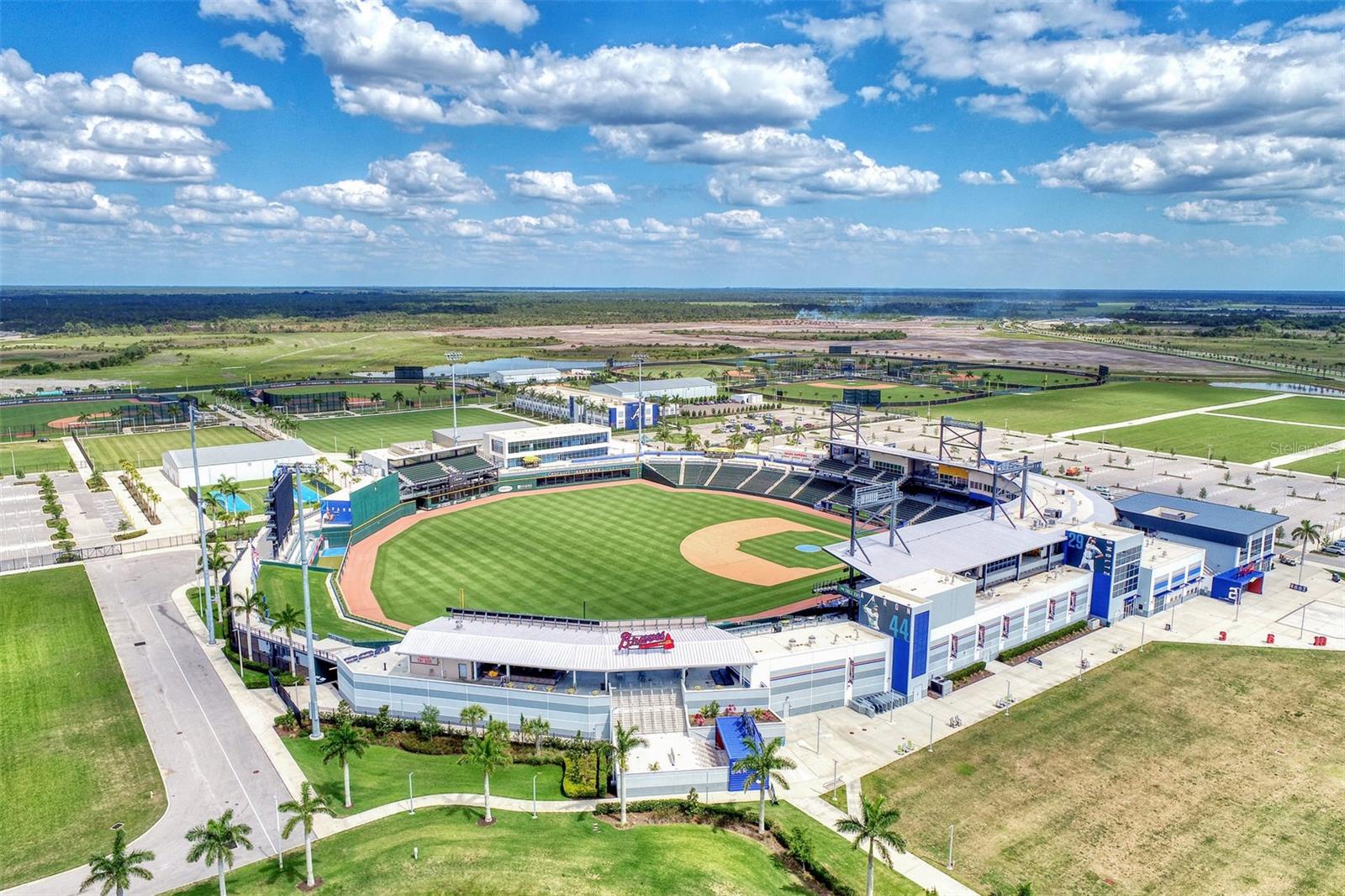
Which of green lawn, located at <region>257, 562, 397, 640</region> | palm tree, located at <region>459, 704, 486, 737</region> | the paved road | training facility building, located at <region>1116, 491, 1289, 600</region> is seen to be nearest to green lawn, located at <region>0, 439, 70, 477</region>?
the paved road

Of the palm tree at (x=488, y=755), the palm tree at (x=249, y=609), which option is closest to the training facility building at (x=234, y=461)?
the palm tree at (x=249, y=609)

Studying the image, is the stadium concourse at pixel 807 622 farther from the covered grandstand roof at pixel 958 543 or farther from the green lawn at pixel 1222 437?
the green lawn at pixel 1222 437

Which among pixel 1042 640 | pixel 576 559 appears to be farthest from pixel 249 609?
pixel 1042 640

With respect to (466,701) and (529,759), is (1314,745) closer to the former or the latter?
(529,759)

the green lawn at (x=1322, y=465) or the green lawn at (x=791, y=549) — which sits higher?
the green lawn at (x=1322, y=465)

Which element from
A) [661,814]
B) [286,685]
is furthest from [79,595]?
[661,814]

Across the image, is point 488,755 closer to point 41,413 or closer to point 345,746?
point 345,746

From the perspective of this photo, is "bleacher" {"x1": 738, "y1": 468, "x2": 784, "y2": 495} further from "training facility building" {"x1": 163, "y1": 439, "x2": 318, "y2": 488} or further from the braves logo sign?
"training facility building" {"x1": 163, "y1": 439, "x2": 318, "y2": 488}
